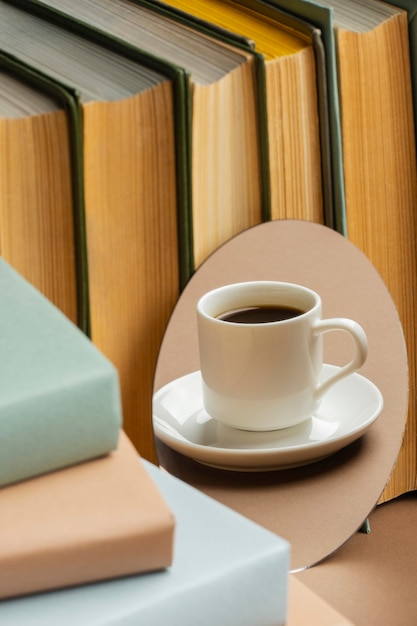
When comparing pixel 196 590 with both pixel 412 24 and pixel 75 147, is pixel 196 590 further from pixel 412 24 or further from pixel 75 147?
pixel 412 24

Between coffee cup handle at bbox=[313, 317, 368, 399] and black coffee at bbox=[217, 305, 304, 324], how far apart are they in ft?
0.06

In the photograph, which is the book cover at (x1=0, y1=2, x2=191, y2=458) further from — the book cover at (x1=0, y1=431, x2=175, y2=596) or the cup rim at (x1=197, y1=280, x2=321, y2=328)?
the book cover at (x1=0, y1=431, x2=175, y2=596)

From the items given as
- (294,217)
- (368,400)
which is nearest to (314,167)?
(294,217)

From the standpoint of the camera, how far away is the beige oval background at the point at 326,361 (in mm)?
457

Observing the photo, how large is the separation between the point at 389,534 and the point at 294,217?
0.62 feet

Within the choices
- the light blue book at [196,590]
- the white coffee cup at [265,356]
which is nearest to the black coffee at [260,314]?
the white coffee cup at [265,356]

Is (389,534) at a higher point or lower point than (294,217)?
lower

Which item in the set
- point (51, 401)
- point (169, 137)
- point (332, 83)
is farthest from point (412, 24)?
point (51, 401)

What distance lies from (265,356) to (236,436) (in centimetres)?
5

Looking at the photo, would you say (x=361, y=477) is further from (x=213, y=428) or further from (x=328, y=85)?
(x=328, y=85)

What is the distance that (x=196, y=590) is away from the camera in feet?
1.04

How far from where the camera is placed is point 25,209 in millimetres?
392

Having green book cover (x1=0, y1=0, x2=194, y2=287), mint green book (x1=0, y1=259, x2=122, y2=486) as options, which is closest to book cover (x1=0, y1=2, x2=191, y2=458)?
green book cover (x1=0, y1=0, x2=194, y2=287)

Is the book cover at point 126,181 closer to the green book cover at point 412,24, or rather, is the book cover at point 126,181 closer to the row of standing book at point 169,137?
the row of standing book at point 169,137
